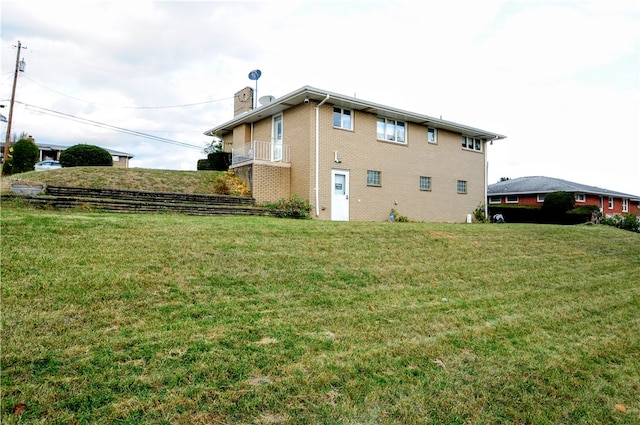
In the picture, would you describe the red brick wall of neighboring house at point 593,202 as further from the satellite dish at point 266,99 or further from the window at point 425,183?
the satellite dish at point 266,99

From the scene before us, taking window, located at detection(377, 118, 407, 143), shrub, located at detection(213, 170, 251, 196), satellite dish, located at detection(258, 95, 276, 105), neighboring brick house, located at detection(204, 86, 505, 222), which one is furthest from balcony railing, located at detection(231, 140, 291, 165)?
window, located at detection(377, 118, 407, 143)

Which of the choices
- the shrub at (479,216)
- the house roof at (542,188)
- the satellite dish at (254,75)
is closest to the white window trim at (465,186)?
the shrub at (479,216)

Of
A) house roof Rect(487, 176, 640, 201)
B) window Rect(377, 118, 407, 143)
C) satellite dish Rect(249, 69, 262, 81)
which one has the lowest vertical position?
house roof Rect(487, 176, 640, 201)

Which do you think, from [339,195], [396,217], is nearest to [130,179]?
[339,195]

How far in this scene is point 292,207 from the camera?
14383mm

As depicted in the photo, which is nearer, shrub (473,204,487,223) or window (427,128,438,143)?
window (427,128,438,143)

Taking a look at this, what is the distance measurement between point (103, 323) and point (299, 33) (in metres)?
9.79

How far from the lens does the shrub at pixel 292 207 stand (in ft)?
44.8

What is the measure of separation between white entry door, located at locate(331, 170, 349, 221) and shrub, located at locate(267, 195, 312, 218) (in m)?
1.20

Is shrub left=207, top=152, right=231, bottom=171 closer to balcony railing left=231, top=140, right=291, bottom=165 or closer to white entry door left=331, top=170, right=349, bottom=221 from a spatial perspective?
balcony railing left=231, top=140, right=291, bottom=165

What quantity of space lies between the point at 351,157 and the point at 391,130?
9.81ft

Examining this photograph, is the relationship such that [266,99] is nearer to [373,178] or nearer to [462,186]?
[373,178]

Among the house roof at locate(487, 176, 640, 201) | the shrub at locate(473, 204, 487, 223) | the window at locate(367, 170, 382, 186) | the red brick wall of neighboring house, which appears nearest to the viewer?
the window at locate(367, 170, 382, 186)

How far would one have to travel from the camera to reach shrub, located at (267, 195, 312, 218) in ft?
44.8
